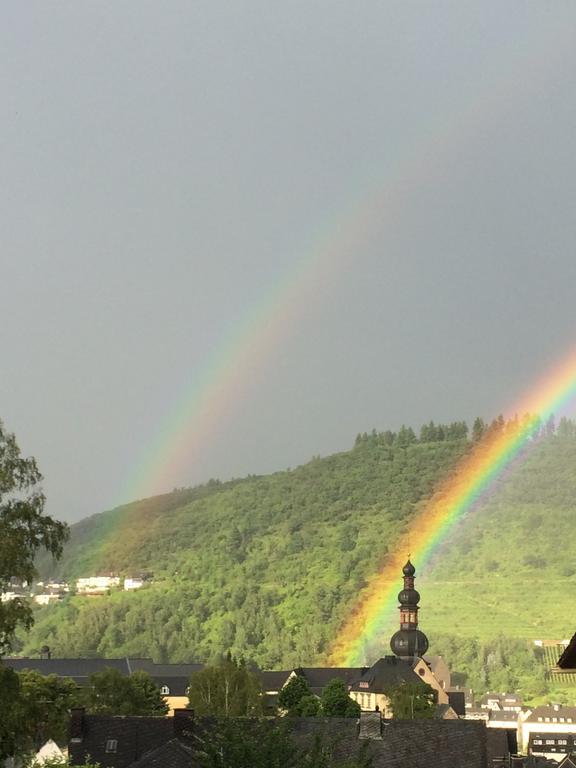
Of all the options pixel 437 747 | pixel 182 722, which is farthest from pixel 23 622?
pixel 437 747

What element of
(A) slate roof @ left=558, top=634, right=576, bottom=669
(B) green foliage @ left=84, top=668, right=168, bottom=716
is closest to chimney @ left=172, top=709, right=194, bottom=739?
(A) slate roof @ left=558, top=634, right=576, bottom=669

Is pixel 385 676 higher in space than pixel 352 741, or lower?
higher

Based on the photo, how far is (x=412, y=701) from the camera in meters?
129

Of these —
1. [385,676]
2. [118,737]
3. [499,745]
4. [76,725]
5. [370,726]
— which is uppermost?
[385,676]

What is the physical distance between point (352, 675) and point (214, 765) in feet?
544

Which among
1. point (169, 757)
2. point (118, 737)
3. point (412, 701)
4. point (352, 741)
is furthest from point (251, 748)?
point (412, 701)

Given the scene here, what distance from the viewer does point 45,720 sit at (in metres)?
45.3

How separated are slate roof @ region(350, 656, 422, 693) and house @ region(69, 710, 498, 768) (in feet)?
373

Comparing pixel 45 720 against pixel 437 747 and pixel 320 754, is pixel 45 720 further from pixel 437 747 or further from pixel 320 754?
pixel 437 747

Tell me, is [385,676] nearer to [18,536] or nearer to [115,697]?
[115,697]

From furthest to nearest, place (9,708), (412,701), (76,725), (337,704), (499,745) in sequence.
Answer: (337,704)
(412,701)
(499,745)
(76,725)
(9,708)

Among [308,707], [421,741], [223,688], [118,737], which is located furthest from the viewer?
[308,707]

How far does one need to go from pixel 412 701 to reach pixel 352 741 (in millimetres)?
75019

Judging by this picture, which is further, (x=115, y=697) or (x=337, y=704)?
(x=337, y=704)
